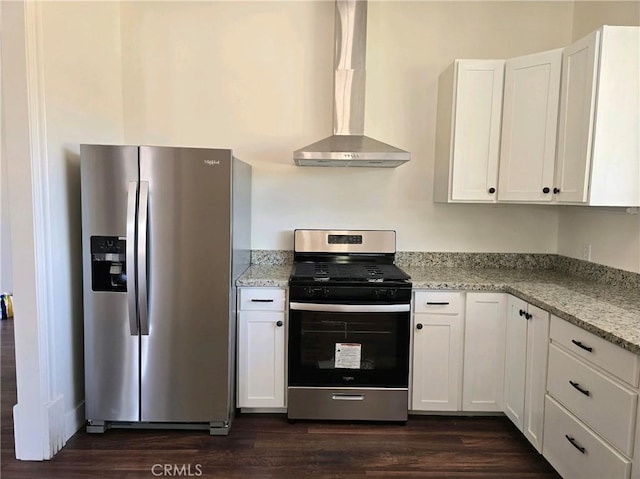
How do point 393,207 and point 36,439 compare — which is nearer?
point 36,439

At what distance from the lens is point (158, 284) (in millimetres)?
2336

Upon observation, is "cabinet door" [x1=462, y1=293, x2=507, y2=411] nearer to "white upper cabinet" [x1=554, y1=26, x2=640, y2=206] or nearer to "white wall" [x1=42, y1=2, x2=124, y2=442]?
"white upper cabinet" [x1=554, y1=26, x2=640, y2=206]

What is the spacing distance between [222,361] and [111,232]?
974 millimetres

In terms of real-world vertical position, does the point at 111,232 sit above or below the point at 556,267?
above

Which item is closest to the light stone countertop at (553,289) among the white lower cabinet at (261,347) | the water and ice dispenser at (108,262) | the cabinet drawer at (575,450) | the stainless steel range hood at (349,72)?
the white lower cabinet at (261,347)

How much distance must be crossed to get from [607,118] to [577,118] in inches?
6.1

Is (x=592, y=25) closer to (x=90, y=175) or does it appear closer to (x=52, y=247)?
(x=90, y=175)

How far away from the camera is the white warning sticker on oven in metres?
2.54

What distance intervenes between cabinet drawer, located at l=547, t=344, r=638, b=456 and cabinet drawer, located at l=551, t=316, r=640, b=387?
5cm

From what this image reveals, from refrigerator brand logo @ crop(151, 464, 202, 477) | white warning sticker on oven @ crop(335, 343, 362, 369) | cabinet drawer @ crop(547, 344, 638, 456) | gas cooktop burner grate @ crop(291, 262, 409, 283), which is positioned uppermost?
gas cooktop burner grate @ crop(291, 262, 409, 283)

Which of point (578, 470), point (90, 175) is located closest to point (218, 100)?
point (90, 175)

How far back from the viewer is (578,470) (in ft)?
5.98

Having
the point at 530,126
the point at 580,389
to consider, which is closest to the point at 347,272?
the point at 580,389

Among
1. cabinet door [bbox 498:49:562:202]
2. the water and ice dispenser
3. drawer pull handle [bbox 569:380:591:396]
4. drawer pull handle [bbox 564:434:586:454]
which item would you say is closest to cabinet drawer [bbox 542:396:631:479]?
drawer pull handle [bbox 564:434:586:454]
